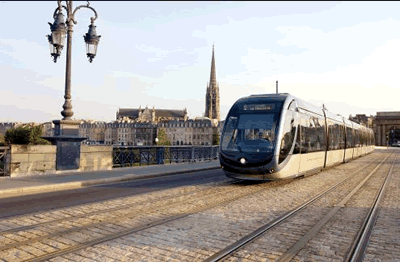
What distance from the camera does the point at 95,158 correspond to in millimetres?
16531

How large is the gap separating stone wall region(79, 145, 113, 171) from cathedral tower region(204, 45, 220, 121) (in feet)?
449

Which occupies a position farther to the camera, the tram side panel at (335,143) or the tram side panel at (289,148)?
the tram side panel at (335,143)

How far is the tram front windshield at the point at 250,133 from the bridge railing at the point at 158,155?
785 centimetres

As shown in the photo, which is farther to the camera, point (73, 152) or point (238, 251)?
point (73, 152)

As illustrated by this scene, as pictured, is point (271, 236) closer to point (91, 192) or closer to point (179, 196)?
point (179, 196)

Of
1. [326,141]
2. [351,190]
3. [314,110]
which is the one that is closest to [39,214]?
[351,190]

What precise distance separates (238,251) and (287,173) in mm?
7234

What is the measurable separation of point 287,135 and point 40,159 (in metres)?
9.63

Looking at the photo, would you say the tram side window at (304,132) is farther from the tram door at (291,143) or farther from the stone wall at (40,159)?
the stone wall at (40,159)

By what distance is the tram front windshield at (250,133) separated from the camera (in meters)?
11.3

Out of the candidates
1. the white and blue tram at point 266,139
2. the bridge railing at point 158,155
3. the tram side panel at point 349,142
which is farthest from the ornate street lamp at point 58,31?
the tram side panel at point 349,142

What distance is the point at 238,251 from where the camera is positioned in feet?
16.2

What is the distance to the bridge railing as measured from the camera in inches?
739

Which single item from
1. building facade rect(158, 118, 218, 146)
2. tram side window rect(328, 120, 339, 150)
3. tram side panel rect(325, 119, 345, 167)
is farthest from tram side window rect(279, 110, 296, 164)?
building facade rect(158, 118, 218, 146)
